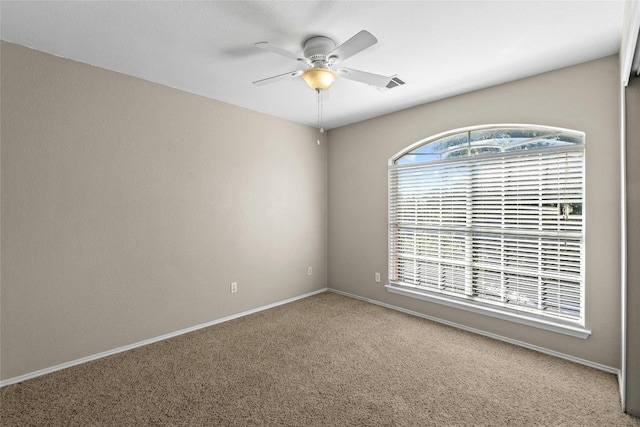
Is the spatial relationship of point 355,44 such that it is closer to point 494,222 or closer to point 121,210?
point 494,222

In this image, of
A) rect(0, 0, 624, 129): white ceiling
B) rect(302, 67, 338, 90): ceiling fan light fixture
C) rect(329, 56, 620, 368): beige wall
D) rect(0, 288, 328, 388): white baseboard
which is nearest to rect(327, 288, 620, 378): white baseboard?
rect(329, 56, 620, 368): beige wall

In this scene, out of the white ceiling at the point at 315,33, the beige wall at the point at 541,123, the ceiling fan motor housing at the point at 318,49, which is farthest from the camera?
the beige wall at the point at 541,123

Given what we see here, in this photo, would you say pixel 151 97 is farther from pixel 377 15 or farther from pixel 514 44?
pixel 514 44

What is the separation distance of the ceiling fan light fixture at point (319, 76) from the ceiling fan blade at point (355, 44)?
0.16 meters

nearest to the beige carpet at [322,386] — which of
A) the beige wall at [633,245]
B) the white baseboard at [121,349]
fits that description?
the white baseboard at [121,349]

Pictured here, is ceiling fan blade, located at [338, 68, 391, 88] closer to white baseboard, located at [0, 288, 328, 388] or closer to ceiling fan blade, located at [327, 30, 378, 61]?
ceiling fan blade, located at [327, 30, 378, 61]

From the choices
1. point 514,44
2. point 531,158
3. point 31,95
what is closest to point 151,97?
point 31,95

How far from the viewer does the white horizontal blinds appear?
8.82 ft

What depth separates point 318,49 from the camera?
2176 millimetres

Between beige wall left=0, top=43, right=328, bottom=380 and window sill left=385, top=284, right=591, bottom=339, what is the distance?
5.71ft

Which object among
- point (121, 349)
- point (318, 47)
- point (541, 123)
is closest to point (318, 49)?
point (318, 47)

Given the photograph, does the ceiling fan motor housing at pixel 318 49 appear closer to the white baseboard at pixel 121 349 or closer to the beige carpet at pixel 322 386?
the beige carpet at pixel 322 386

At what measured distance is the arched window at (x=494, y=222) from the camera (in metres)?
2.69

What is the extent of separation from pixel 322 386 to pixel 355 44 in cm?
241
